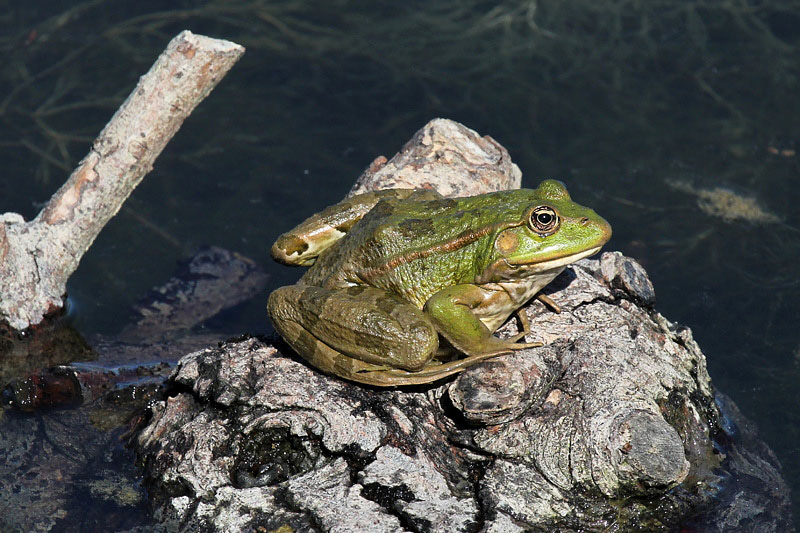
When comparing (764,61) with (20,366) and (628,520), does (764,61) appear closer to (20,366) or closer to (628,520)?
(628,520)

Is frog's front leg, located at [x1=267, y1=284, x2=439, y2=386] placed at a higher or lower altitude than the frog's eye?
lower

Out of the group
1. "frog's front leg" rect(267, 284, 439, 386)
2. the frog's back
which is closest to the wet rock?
"frog's front leg" rect(267, 284, 439, 386)

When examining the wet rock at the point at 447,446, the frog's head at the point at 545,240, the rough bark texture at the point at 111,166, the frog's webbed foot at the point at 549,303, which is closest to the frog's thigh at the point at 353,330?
the wet rock at the point at 447,446

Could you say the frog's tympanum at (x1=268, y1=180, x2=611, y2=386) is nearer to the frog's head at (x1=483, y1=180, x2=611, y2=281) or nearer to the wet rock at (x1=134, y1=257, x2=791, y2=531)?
the frog's head at (x1=483, y1=180, x2=611, y2=281)

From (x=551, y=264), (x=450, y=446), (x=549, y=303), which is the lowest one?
(x=450, y=446)

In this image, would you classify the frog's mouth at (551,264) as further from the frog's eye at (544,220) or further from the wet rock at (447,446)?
the wet rock at (447,446)

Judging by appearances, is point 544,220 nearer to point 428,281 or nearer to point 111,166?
point 428,281

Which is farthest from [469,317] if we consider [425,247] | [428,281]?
[425,247]
